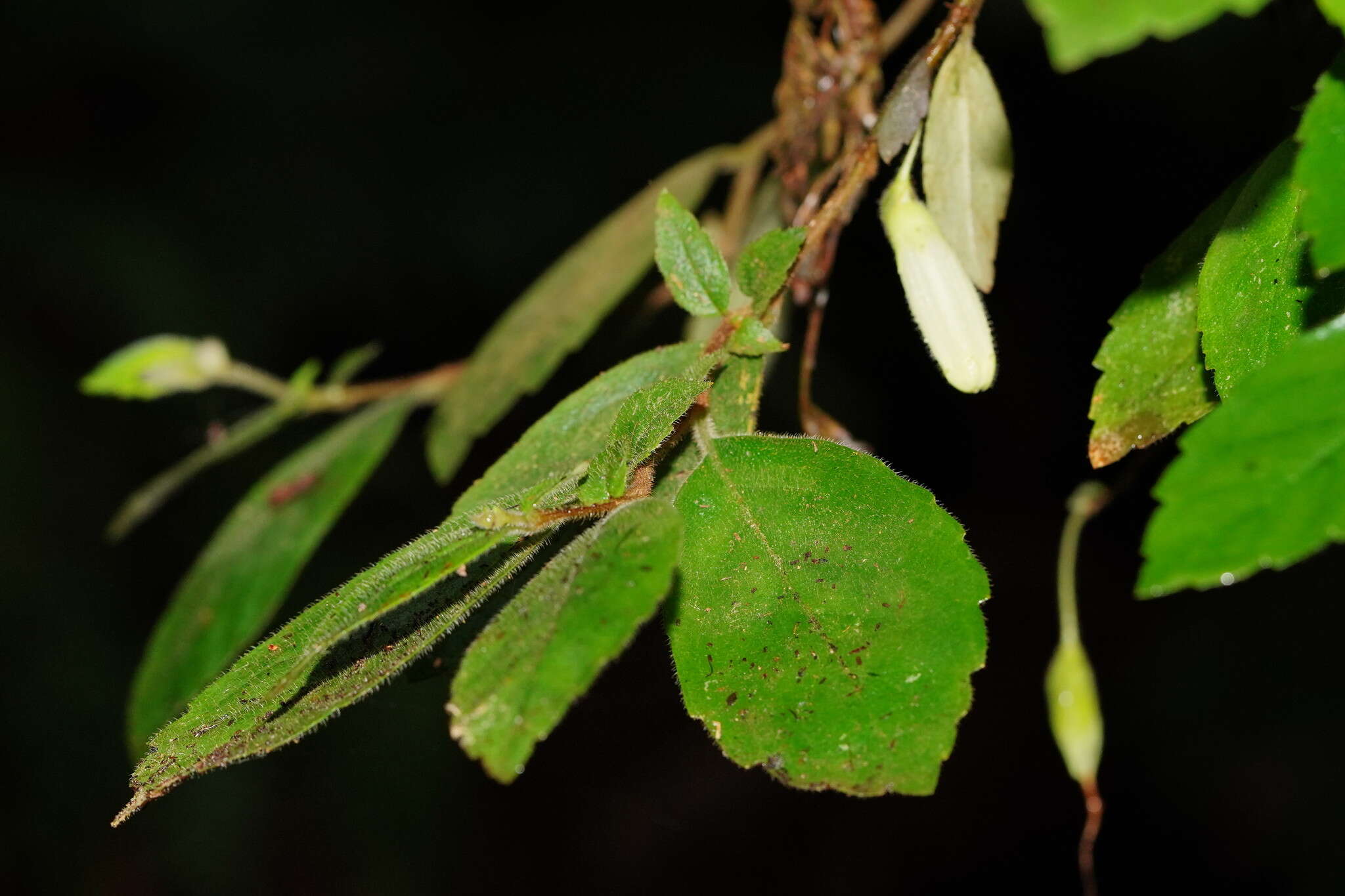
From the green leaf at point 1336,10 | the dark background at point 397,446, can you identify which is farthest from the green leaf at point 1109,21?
the dark background at point 397,446

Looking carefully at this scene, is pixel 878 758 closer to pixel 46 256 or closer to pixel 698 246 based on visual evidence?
pixel 698 246

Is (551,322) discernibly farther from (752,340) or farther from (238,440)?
(752,340)

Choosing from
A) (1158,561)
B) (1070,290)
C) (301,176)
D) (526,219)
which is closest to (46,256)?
(301,176)

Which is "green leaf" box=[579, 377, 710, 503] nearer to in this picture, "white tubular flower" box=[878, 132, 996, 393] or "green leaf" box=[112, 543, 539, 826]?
"green leaf" box=[112, 543, 539, 826]

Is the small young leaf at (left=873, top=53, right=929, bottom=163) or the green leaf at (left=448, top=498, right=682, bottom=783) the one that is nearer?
the green leaf at (left=448, top=498, right=682, bottom=783)

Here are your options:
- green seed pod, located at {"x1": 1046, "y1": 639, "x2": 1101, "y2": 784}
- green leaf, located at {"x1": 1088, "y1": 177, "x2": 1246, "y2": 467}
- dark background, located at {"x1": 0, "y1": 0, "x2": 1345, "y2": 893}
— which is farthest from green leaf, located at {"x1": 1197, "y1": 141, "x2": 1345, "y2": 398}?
dark background, located at {"x1": 0, "y1": 0, "x2": 1345, "y2": 893}

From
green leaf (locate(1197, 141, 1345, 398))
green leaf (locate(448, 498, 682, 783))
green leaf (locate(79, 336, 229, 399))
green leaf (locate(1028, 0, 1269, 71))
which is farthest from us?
green leaf (locate(79, 336, 229, 399))

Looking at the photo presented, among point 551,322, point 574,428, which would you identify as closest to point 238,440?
point 551,322
